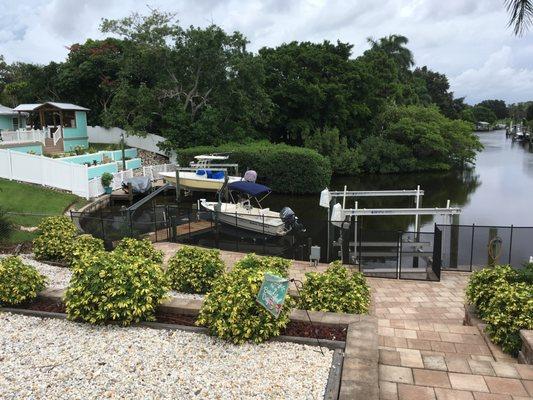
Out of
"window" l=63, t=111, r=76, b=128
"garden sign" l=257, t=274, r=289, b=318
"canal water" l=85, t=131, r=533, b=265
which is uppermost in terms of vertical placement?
"window" l=63, t=111, r=76, b=128

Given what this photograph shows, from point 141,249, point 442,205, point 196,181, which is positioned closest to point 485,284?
point 141,249

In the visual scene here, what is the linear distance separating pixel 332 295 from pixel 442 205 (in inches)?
966

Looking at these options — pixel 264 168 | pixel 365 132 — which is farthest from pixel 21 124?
pixel 365 132

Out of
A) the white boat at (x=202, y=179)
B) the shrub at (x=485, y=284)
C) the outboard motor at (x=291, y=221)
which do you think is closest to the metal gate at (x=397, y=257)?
the outboard motor at (x=291, y=221)

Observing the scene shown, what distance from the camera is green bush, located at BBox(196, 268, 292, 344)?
17.0 ft

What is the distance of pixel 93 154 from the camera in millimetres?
26891

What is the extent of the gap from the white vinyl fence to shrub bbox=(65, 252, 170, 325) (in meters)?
17.3

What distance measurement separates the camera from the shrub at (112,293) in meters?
5.63

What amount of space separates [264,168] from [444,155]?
22.0 m

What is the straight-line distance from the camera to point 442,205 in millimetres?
28375

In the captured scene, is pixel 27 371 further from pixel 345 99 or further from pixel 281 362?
pixel 345 99

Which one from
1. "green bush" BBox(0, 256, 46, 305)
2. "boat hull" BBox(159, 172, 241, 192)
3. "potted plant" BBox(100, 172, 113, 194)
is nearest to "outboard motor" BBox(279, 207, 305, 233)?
"boat hull" BBox(159, 172, 241, 192)

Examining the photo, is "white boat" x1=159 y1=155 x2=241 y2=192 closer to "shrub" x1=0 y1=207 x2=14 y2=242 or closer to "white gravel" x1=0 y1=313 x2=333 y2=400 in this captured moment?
"shrub" x1=0 y1=207 x2=14 y2=242

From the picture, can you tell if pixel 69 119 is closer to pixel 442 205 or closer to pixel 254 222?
pixel 254 222
